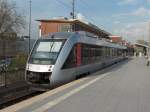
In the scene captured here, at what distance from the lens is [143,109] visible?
29.7ft

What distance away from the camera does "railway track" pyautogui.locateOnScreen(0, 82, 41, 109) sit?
1550 centimetres

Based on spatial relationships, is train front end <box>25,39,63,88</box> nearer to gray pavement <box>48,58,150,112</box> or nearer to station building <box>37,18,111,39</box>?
gray pavement <box>48,58,150,112</box>

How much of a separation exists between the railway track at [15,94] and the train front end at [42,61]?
3.16ft

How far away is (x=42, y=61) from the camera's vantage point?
16.6m

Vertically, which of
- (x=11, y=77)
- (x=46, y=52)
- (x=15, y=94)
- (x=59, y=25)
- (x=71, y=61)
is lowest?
(x=15, y=94)

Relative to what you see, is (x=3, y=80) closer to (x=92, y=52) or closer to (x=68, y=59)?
(x=68, y=59)

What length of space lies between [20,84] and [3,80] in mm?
1386

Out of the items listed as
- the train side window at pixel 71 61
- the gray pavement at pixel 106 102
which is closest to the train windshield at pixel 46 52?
the train side window at pixel 71 61

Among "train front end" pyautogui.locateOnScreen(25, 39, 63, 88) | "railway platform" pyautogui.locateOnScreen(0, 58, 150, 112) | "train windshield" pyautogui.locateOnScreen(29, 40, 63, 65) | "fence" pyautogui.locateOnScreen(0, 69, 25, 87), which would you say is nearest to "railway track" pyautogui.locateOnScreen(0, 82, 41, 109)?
"fence" pyautogui.locateOnScreen(0, 69, 25, 87)

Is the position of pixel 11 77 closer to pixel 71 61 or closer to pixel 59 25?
pixel 71 61

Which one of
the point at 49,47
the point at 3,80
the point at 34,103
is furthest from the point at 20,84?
the point at 34,103

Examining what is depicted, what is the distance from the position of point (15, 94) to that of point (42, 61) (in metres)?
2.55

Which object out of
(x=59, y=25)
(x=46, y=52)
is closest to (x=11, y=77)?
(x=46, y=52)

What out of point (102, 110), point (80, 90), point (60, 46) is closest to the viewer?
point (102, 110)
